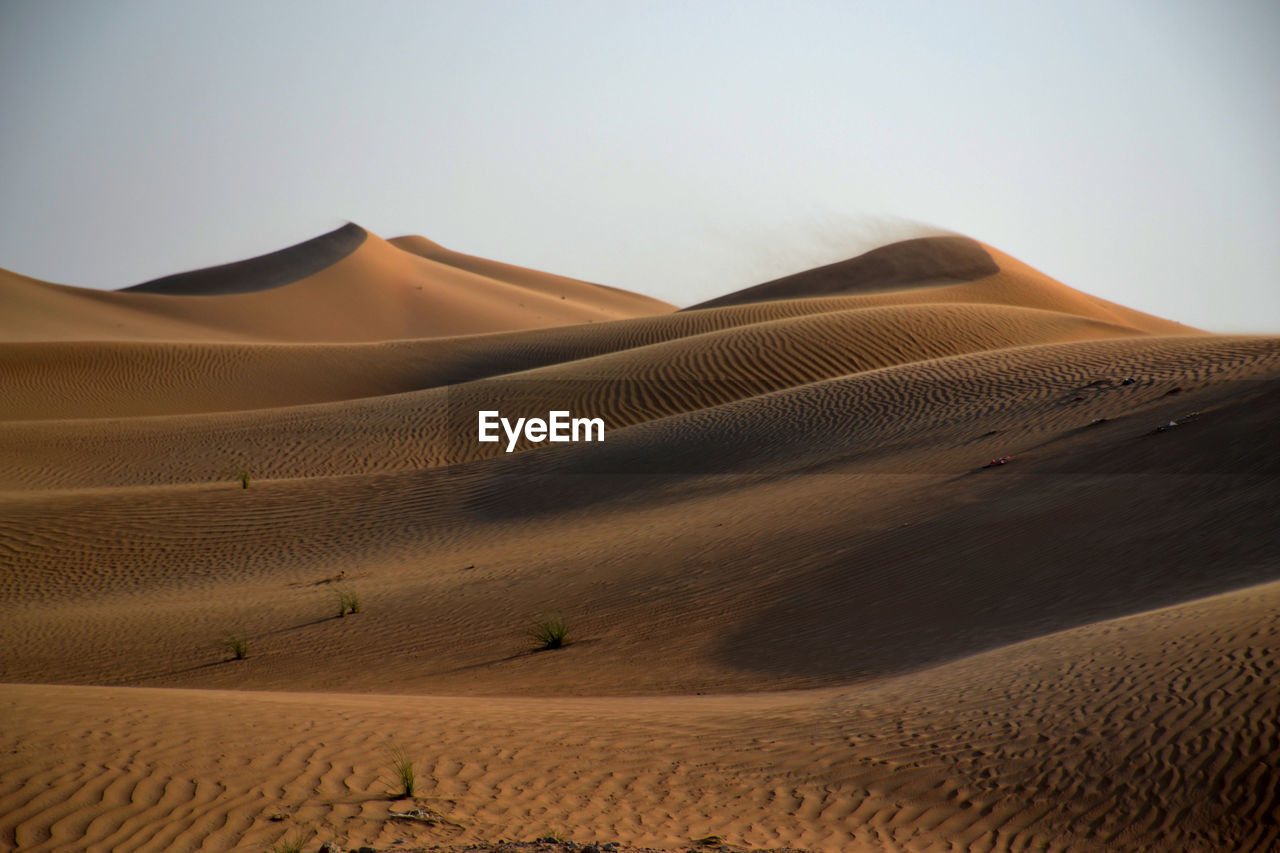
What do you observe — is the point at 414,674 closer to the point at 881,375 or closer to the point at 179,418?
the point at 881,375

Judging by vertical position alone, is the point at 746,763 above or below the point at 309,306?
below

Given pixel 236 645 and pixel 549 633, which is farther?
pixel 236 645

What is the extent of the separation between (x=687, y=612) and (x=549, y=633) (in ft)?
4.78

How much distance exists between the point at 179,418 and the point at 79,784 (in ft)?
79.6

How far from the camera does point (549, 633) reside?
10.0 m

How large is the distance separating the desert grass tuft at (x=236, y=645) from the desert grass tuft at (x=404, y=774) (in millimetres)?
5289

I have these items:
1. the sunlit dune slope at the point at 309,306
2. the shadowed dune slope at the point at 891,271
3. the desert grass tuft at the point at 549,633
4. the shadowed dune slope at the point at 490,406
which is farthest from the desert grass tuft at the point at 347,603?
the sunlit dune slope at the point at 309,306

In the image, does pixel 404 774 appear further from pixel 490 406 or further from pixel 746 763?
pixel 490 406

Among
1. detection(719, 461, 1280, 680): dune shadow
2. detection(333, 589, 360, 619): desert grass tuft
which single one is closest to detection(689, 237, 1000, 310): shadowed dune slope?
detection(719, 461, 1280, 680): dune shadow

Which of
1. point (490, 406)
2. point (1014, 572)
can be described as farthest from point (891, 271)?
point (1014, 572)

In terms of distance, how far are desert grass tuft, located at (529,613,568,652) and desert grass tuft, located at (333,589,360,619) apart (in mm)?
2370

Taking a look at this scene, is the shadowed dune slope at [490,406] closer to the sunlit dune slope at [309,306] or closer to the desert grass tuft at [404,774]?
the desert grass tuft at [404,774]

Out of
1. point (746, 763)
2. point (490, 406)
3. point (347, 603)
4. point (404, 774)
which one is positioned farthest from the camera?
point (490, 406)

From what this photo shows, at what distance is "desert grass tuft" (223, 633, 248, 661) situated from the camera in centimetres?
1033
